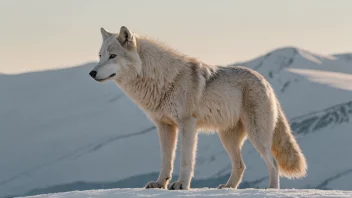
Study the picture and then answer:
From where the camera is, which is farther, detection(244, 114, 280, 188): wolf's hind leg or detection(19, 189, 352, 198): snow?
detection(244, 114, 280, 188): wolf's hind leg

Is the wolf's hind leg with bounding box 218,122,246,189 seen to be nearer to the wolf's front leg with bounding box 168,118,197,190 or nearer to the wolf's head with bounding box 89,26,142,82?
the wolf's front leg with bounding box 168,118,197,190

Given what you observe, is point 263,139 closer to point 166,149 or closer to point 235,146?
point 235,146

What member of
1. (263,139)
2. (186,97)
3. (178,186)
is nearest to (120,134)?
(263,139)

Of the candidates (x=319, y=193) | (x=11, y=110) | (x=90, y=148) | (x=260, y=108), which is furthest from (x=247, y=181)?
(x=319, y=193)

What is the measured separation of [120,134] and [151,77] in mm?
25252

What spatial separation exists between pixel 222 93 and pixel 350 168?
65.8 ft

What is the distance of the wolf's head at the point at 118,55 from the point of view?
41.7 ft

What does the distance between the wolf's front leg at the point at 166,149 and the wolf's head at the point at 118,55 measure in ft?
3.10

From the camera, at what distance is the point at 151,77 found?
1323 centimetres

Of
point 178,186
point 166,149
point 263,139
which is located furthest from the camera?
point 263,139

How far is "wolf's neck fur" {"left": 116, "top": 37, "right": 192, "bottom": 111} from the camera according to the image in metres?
13.1

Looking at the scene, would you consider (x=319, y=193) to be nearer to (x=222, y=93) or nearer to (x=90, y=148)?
(x=222, y=93)

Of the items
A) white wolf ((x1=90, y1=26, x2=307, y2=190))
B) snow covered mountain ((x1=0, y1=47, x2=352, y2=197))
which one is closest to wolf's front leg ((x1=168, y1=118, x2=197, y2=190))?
white wolf ((x1=90, y1=26, x2=307, y2=190))

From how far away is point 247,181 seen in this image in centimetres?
3397
